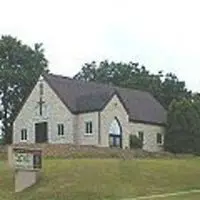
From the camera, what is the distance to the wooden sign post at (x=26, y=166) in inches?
1547

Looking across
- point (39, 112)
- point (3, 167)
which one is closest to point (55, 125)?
point (39, 112)

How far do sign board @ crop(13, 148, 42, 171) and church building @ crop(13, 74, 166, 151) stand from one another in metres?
24.3

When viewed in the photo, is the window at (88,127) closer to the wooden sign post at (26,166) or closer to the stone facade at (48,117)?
the stone facade at (48,117)

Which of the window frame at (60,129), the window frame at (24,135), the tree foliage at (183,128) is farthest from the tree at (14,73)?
the tree foliage at (183,128)

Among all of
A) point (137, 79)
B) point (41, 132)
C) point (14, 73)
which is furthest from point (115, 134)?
point (137, 79)

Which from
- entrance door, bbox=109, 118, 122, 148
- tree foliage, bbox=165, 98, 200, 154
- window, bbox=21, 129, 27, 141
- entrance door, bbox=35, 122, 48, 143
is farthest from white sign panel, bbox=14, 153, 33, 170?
window, bbox=21, 129, 27, 141

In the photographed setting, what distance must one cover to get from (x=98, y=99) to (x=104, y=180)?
27815mm

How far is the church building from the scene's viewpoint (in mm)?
66188

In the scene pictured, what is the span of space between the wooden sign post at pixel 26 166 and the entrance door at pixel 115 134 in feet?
86.5

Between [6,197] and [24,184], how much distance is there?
7.68ft

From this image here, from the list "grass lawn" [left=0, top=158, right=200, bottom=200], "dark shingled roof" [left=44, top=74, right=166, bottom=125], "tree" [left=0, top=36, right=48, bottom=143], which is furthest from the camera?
"tree" [left=0, top=36, right=48, bottom=143]

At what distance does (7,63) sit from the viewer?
263 feet

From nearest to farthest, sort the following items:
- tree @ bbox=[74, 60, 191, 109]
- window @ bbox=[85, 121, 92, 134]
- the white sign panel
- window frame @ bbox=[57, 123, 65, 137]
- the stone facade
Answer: the white sign panel, window @ bbox=[85, 121, 92, 134], the stone facade, window frame @ bbox=[57, 123, 65, 137], tree @ bbox=[74, 60, 191, 109]

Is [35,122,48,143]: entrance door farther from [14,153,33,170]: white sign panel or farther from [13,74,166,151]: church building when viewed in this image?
[14,153,33,170]: white sign panel
